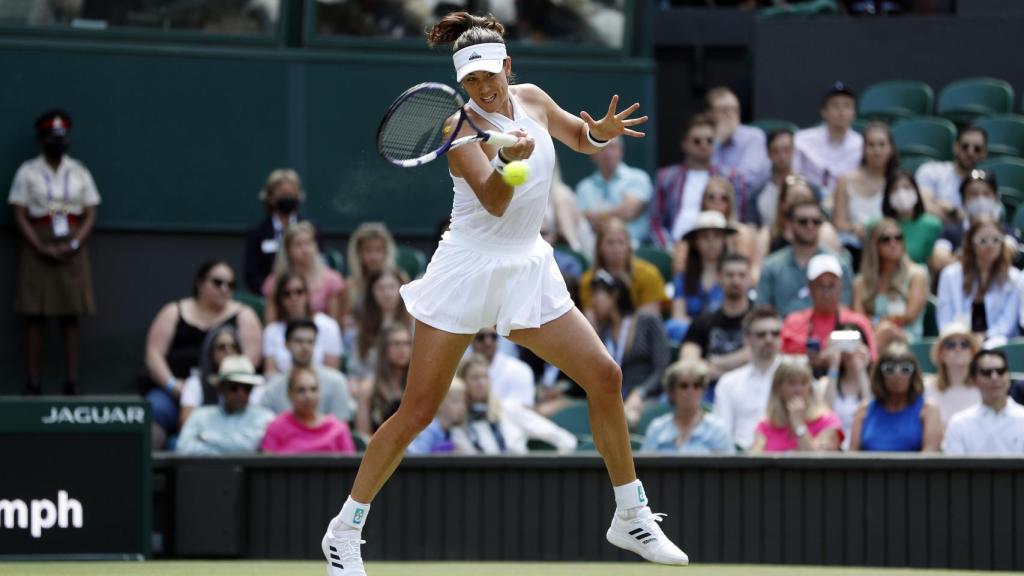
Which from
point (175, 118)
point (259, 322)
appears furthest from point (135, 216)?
point (259, 322)

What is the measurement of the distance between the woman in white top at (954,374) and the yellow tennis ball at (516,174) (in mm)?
4197

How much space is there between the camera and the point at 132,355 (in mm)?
11969

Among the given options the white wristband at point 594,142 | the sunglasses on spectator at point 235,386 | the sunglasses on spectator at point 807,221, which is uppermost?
the sunglasses on spectator at point 807,221

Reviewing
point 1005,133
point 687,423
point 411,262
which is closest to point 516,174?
point 687,423

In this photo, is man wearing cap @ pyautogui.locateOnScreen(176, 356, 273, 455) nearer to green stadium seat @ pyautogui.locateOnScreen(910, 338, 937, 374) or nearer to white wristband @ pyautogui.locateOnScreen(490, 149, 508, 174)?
green stadium seat @ pyautogui.locateOnScreen(910, 338, 937, 374)

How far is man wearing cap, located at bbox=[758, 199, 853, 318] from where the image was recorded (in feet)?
33.1

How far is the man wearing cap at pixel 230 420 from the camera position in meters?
8.95

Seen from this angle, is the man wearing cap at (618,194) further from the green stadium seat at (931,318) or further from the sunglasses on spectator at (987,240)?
the sunglasses on spectator at (987,240)

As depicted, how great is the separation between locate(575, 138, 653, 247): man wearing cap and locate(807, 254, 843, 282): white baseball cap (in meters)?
2.07

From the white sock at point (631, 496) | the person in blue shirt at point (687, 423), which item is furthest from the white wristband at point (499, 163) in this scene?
the person in blue shirt at point (687, 423)

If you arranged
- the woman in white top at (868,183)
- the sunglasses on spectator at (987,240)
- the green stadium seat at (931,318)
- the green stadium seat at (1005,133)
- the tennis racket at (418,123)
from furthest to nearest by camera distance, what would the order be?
the green stadium seat at (1005,133)
the woman in white top at (868,183)
the green stadium seat at (931,318)
the sunglasses on spectator at (987,240)
the tennis racket at (418,123)

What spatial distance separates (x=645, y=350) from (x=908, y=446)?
1.74 m

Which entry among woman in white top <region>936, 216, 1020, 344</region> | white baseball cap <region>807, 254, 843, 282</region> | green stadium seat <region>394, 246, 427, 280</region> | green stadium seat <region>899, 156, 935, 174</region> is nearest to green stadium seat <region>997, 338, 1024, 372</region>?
woman in white top <region>936, 216, 1020, 344</region>

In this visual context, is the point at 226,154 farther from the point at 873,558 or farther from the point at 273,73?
the point at 873,558
